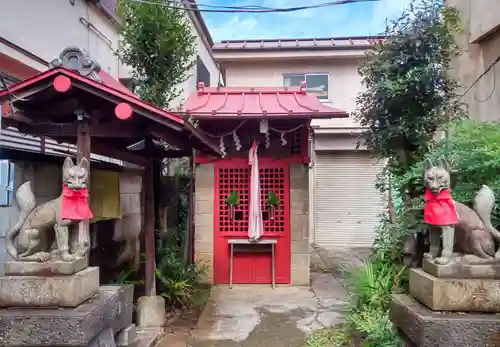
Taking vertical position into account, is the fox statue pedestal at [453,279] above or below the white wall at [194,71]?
below

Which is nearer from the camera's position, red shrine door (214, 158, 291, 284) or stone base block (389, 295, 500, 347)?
stone base block (389, 295, 500, 347)

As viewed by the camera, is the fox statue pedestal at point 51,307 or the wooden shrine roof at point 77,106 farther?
the wooden shrine roof at point 77,106

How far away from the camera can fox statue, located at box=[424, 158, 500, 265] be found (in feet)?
12.1

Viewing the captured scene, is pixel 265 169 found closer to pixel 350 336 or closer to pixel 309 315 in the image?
pixel 309 315

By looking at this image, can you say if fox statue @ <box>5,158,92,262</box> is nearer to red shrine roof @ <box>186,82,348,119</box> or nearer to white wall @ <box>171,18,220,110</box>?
red shrine roof @ <box>186,82,348,119</box>

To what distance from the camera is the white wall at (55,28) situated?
5.78m

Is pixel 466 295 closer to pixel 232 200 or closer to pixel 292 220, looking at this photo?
pixel 292 220

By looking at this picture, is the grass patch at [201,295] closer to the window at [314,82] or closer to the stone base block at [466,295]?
the stone base block at [466,295]

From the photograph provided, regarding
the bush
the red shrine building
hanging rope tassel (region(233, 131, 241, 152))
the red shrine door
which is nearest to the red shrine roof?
the red shrine building

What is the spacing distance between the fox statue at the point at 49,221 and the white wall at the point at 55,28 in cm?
271

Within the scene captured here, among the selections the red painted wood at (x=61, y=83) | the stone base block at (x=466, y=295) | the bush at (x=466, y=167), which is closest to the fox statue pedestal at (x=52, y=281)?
the red painted wood at (x=61, y=83)

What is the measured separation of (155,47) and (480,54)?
23.3ft

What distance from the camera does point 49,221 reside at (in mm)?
4031

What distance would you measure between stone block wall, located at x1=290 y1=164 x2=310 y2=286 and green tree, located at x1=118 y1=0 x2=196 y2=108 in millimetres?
3375
